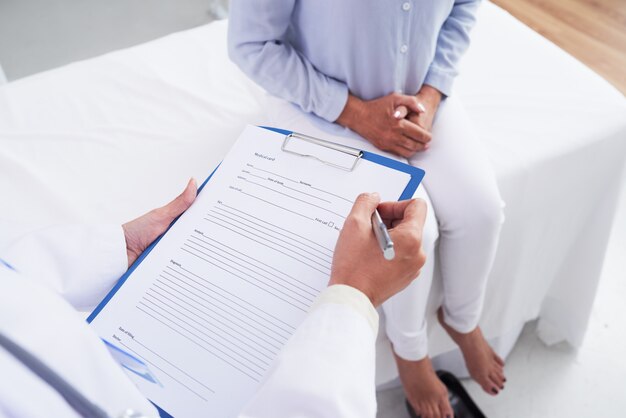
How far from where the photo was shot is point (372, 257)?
1.88 feet

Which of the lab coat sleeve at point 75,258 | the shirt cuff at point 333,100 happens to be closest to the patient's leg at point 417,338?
the shirt cuff at point 333,100

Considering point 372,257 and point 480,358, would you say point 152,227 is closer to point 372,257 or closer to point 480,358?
point 372,257

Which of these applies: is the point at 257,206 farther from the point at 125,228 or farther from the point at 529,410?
the point at 529,410

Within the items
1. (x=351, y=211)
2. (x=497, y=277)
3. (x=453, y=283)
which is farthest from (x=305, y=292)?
(x=497, y=277)

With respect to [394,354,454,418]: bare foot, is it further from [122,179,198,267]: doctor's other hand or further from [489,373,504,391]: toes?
[122,179,198,267]: doctor's other hand

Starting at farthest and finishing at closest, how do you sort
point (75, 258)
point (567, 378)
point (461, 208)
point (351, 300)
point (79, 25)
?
point (79, 25) < point (567, 378) < point (461, 208) < point (75, 258) < point (351, 300)

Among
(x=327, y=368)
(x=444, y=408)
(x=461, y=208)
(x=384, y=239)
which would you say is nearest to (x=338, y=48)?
(x=461, y=208)

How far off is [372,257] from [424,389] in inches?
22.4

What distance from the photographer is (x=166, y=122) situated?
113cm

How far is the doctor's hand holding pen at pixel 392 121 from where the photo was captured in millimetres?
896

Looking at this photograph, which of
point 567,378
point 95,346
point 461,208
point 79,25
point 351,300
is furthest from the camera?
point 79,25

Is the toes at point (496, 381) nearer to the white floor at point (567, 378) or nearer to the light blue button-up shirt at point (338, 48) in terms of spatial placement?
the white floor at point (567, 378)

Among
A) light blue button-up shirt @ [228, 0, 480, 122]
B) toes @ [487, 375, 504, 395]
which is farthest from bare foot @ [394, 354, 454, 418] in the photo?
light blue button-up shirt @ [228, 0, 480, 122]

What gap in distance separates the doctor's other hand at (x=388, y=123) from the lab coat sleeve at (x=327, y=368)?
0.44 meters
